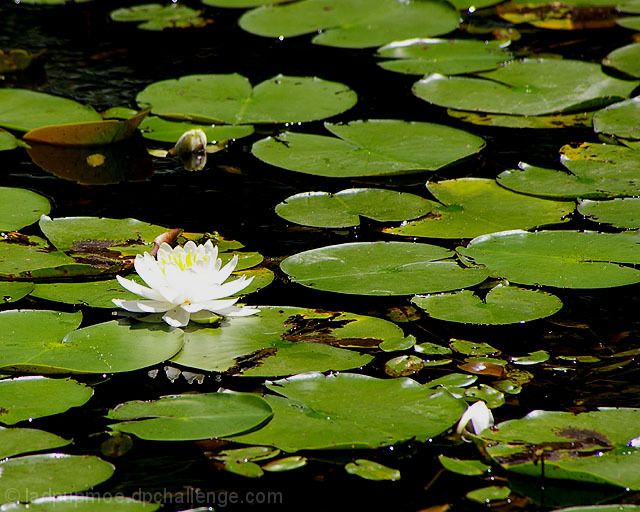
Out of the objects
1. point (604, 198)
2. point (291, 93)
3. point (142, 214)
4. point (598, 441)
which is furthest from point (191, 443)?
point (291, 93)

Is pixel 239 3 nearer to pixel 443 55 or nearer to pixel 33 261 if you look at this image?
pixel 443 55

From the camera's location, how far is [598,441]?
1.66 metres

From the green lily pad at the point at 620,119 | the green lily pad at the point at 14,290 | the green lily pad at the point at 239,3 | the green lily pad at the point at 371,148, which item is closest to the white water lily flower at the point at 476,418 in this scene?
the green lily pad at the point at 14,290

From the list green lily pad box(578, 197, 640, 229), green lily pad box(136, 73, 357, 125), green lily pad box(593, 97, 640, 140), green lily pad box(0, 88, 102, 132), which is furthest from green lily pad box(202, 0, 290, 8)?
green lily pad box(578, 197, 640, 229)

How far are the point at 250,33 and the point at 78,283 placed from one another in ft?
9.28

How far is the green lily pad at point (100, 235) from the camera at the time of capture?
2504mm

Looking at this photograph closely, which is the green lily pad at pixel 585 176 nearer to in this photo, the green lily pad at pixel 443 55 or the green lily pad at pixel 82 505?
the green lily pad at pixel 443 55

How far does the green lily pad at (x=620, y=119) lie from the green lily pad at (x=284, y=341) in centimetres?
163

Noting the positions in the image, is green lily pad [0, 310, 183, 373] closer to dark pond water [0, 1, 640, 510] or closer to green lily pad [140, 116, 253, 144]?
dark pond water [0, 1, 640, 510]

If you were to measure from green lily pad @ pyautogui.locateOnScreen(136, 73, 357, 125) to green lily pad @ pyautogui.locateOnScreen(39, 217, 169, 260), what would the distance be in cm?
102

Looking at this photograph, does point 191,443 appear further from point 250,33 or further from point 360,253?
point 250,33

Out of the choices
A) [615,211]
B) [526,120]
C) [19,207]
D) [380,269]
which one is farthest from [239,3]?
[380,269]

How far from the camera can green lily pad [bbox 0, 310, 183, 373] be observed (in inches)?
75.9

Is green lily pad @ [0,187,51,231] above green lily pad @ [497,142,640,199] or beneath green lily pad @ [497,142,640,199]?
above
